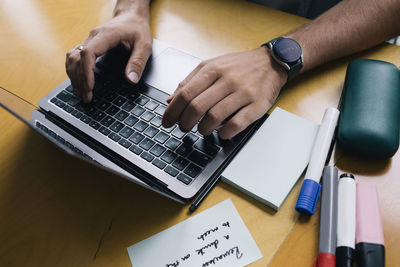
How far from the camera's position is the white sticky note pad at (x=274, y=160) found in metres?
0.47

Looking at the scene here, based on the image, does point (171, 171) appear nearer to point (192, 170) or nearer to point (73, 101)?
point (192, 170)

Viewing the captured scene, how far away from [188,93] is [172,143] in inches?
3.7

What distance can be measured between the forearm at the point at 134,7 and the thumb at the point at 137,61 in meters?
0.14

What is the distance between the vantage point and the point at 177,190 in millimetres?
468

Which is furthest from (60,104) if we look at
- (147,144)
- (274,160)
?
(274,160)

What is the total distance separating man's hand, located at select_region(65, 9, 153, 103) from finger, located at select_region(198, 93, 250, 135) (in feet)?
0.66

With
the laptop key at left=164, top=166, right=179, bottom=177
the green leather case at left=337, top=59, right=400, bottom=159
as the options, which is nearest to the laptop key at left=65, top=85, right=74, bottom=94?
the laptop key at left=164, top=166, right=179, bottom=177

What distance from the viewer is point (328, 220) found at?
419mm

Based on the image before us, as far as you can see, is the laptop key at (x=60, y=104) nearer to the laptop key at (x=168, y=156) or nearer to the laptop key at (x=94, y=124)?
the laptop key at (x=94, y=124)

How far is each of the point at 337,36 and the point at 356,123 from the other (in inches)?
10.1

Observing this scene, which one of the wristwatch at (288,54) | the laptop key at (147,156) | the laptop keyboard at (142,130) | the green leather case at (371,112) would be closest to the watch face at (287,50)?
the wristwatch at (288,54)

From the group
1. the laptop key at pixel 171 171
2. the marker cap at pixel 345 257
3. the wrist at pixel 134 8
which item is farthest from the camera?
the wrist at pixel 134 8

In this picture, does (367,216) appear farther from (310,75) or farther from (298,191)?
(310,75)

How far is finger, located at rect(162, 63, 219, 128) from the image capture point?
52 cm
